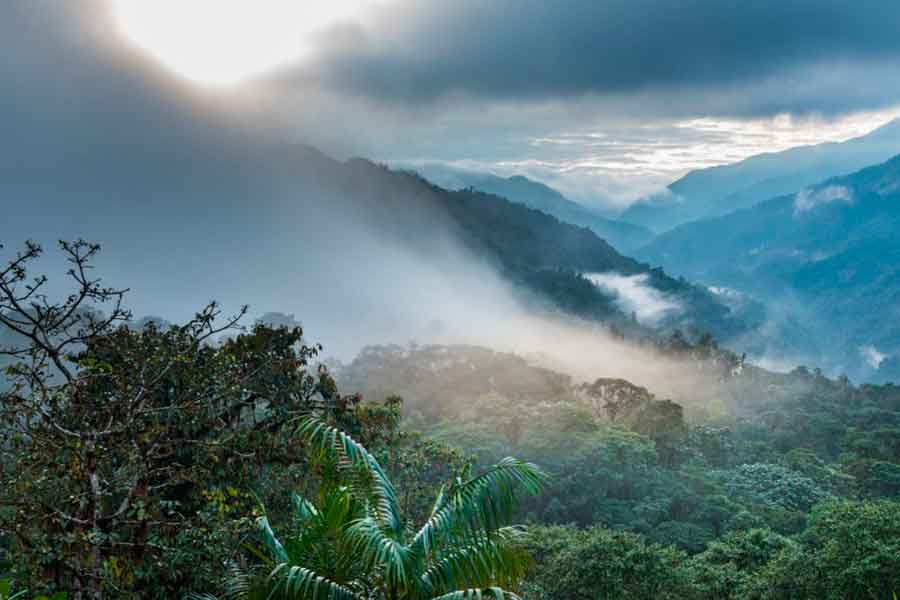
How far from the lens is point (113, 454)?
7.93 m

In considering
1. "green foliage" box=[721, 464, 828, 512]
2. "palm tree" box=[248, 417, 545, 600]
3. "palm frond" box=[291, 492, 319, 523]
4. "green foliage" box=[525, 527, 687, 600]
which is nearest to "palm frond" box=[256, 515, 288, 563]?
"palm tree" box=[248, 417, 545, 600]

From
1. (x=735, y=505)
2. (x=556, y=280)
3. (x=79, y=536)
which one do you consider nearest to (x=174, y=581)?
(x=79, y=536)

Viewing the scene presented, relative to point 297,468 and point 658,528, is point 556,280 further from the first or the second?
point 297,468

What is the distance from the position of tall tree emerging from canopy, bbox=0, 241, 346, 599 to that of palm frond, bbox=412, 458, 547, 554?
1867 mm

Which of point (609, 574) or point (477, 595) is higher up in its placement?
point (477, 595)

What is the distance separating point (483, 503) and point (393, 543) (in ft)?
3.13

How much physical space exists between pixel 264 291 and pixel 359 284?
22.6 m

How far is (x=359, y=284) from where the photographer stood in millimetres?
163875

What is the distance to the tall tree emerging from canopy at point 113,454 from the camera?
215 inches

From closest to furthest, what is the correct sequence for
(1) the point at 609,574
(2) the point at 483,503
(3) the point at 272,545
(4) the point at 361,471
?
(2) the point at 483,503
(3) the point at 272,545
(4) the point at 361,471
(1) the point at 609,574

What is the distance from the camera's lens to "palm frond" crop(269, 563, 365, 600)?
229 inches

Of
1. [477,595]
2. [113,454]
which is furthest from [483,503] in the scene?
[113,454]

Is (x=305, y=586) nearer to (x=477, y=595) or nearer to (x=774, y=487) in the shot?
(x=477, y=595)

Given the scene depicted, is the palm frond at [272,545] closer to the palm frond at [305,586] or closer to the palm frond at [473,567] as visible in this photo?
the palm frond at [305,586]
